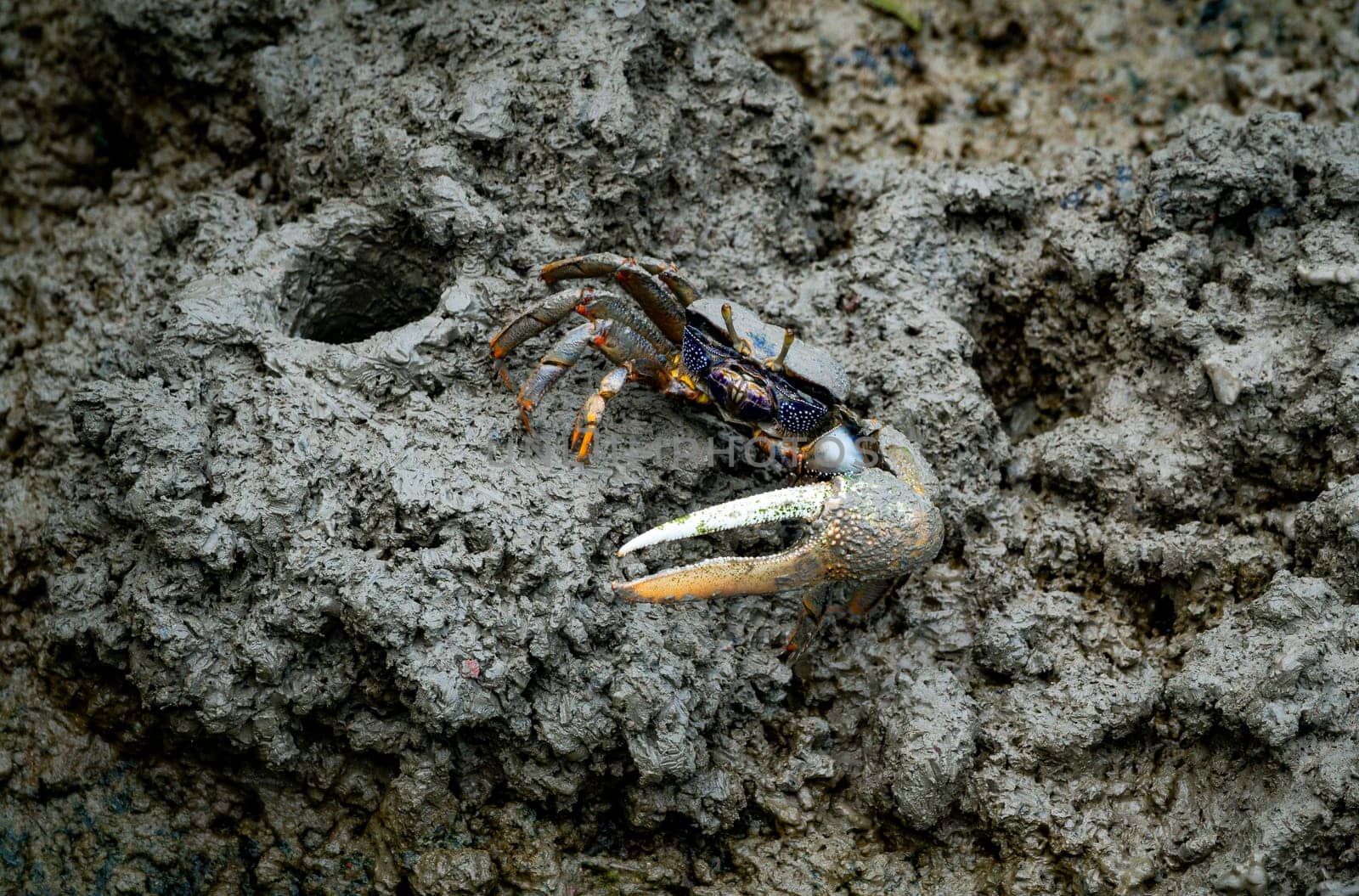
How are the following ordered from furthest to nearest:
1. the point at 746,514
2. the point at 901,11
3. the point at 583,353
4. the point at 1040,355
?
the point at 901,11
the point at 1040,355
the point at 583,353
the point at 746,514

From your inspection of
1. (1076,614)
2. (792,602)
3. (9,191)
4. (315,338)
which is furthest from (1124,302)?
(9,191)

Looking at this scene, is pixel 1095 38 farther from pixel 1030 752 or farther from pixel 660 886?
pixel 660 886

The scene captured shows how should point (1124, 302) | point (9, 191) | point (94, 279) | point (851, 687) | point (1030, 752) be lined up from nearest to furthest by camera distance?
point (1030, 752) < point (851, 687) < point (1124, 302) < point (94, 279) < point (9, 191)

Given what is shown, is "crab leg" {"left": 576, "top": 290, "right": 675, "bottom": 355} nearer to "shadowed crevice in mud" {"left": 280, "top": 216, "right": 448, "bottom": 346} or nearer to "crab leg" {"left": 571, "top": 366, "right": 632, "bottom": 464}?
"crab leg" {"left": 571, "top": 366, "right": 632, "bottom": 464}

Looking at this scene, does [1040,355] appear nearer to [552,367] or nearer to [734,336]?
[734,336]

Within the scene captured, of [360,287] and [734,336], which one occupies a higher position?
[734,336]

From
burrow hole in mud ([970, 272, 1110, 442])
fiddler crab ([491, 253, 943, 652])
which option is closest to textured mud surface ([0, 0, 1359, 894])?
burrow hole in mud ([970, 272, 1110, 442])

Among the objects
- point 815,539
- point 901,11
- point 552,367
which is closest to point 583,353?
point 552,367
